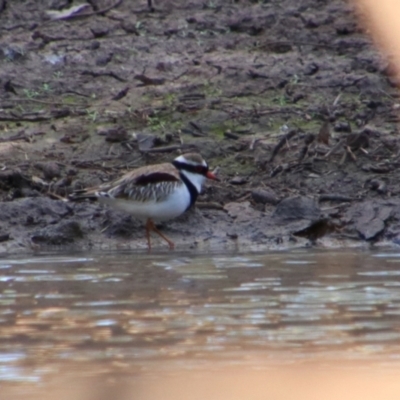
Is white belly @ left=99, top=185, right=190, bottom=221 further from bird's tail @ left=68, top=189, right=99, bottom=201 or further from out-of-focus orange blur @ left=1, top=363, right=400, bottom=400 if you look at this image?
out-of-focus orange blur @ left=1, top=363, right=400, bottom=400

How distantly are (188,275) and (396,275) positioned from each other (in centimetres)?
137

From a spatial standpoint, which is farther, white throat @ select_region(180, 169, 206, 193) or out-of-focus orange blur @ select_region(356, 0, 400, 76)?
out-of-focus orange blur @ select_region(356, 0, 400, 76)

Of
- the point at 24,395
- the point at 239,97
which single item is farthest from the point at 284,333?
the point at 239,97

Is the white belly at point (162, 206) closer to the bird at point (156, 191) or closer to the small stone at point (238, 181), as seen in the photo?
the bird at point (156, 191)

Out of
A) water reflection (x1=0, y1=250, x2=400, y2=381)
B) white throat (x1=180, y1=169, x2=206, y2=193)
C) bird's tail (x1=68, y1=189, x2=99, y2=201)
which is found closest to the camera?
water reflection (x1=0, y1=250, x2=400, y2=381)

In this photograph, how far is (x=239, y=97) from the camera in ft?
41.5

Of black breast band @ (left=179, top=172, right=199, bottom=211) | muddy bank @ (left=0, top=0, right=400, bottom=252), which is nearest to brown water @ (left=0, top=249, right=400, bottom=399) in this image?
muddy bank @ (left=0, top=0, right=400, bottom=252)

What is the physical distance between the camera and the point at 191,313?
7.49 metres

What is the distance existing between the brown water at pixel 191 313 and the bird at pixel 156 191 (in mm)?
864

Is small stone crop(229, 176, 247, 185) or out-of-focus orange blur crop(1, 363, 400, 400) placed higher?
small stone crop(229, 176, 247, 185)

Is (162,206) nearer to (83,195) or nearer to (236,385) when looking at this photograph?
(83,195)

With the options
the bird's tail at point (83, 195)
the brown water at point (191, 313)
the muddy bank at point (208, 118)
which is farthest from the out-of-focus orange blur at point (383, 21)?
the brown water at point (191, 313)

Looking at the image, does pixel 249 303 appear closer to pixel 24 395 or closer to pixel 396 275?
pixel 396 275

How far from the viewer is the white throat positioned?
1080 cm
